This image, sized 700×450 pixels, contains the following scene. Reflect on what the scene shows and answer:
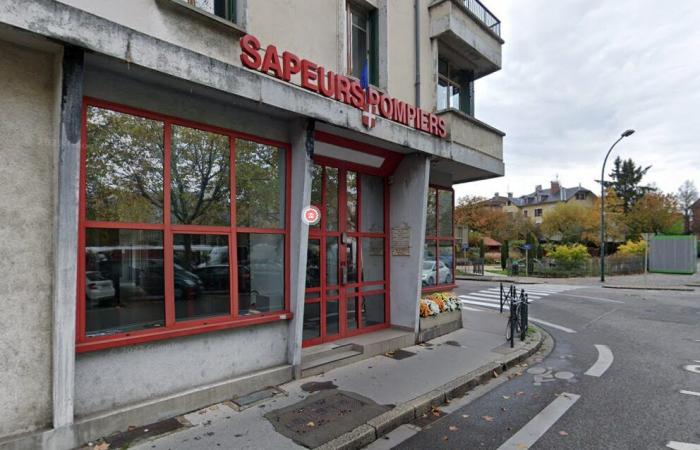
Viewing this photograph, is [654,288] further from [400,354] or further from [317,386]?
[317,386]

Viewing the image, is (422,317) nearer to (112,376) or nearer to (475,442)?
(475,442)

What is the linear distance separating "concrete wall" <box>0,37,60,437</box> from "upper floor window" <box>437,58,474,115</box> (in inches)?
315

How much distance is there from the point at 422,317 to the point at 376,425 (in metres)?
4.16

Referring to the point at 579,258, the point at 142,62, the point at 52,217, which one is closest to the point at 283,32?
the point at 142,62

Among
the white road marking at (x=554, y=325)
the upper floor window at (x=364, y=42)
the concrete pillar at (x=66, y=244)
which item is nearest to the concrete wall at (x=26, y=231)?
the concrete pillar at (x=66, y=244)

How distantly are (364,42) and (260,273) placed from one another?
5.08 metres

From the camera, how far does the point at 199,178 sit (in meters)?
5.35

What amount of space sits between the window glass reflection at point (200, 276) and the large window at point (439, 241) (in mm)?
5234

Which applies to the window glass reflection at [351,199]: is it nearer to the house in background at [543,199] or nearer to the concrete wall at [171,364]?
the concrete wall at [171,364]

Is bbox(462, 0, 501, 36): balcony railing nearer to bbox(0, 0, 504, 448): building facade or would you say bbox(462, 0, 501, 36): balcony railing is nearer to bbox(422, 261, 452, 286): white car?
bbox(0, 0, 504, 448): building facade

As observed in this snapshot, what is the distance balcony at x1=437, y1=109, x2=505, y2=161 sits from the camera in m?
8.89

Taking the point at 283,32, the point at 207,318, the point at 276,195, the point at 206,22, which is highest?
the point at 283,32

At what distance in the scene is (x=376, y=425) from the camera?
4551 millimetres

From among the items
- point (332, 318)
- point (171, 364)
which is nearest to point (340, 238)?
point (332, 318)
